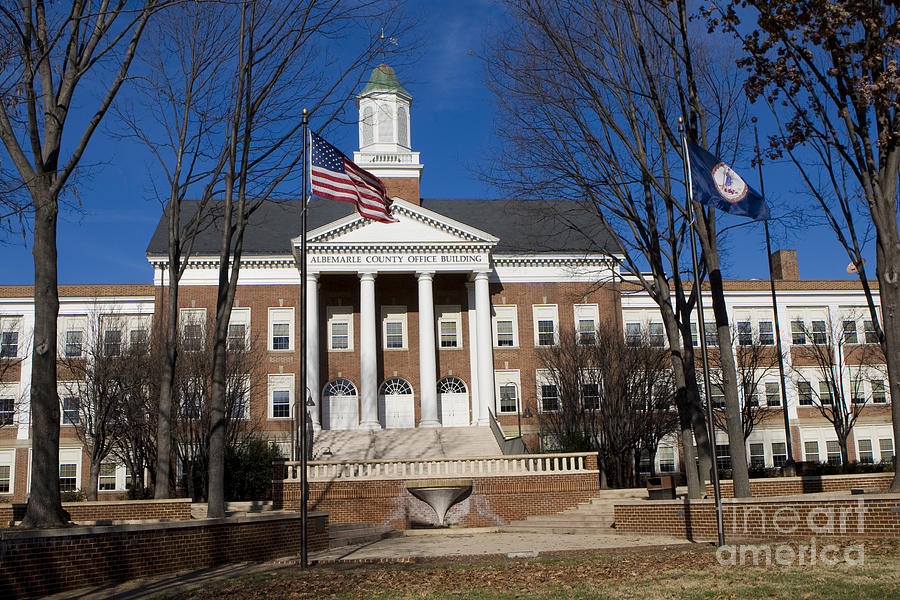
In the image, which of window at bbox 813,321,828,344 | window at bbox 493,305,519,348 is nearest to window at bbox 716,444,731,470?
window at bbox 813,321,828,344

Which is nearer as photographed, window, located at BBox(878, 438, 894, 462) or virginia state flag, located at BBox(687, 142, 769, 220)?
virginia state flag, located at BBox(687, 142, 769, 220)

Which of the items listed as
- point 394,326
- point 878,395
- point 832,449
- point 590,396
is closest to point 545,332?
point 590,396

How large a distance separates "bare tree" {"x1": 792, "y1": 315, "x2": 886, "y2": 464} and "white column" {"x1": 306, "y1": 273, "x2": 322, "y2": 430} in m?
25.0

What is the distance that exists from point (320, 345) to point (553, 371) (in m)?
11.2

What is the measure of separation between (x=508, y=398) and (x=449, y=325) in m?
4.60

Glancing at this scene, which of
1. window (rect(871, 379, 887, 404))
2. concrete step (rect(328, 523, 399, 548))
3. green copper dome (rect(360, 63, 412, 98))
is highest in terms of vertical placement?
green copper dome (rect(360, 63, 412, 98))

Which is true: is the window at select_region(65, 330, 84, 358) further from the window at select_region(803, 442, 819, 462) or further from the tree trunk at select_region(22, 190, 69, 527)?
the window at select_region(803, 442, 819, 462)

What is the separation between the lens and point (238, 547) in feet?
53.2

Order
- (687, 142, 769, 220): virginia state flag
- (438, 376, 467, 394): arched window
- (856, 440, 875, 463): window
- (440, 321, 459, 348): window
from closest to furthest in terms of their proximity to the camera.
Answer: (687, 142, 769, 220): virginia state flag, (438, 376, 467, 394): arched window, (440, 321, 459, 348): window, (856, 440, 875, 463): window

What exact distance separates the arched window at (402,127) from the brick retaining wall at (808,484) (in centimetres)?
2764

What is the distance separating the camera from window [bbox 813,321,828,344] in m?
47.4

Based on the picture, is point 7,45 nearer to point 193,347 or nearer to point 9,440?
point 193,347

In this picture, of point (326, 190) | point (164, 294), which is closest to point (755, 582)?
point (326, 190)

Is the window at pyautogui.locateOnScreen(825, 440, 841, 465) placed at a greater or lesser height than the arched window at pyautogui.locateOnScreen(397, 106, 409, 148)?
lesser
